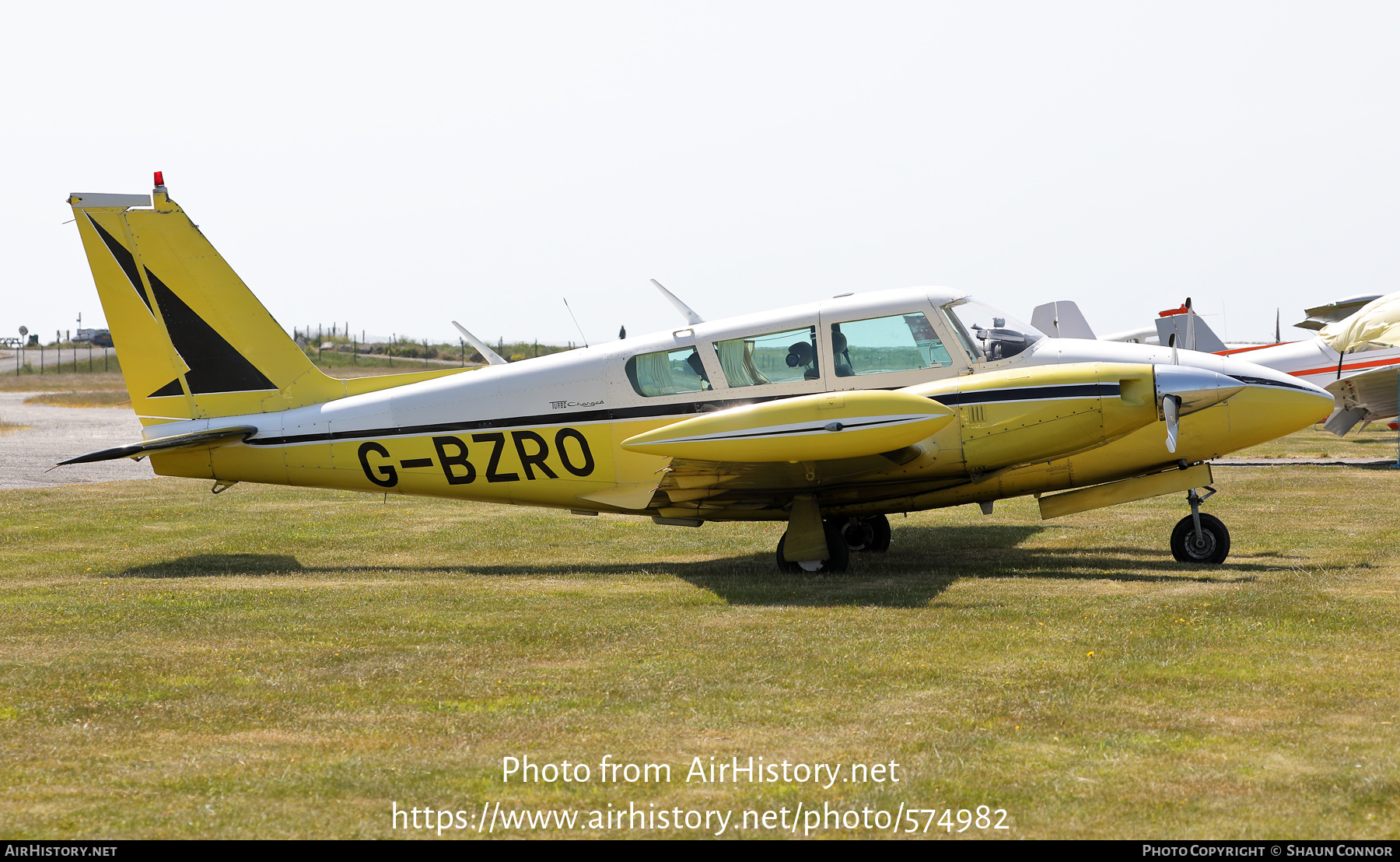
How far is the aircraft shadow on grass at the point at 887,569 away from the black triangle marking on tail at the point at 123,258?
291 cm

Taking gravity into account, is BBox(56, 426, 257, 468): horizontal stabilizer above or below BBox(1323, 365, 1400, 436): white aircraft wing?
above

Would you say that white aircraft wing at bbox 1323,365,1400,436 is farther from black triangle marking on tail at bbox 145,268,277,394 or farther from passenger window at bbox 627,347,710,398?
black triangle marking on tail at bbox 145,268,277,394

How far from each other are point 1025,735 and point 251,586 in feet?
24.8

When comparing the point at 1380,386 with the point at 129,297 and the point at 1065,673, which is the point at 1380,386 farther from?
the point at 129,297

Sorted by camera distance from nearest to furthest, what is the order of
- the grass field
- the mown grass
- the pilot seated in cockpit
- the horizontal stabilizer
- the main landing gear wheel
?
the grass field < the pilot seated in cockpit < the horizontal stabilizer < the main landing gear wheel < the mown grass

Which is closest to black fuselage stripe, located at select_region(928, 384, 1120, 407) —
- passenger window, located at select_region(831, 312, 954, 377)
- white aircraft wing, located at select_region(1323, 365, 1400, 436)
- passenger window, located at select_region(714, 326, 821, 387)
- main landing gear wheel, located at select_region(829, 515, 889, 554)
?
passenger window, located at select_region(831, 312, 954, 377)

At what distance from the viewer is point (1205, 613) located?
8453 mm

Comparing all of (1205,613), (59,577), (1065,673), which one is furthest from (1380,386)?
(59,577)

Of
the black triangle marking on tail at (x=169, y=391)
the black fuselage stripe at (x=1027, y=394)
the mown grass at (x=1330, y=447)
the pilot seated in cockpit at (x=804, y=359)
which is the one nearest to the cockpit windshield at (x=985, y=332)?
the black fuselage stripe at (x=1027, y=394)

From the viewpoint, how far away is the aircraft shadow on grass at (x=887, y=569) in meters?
10.0

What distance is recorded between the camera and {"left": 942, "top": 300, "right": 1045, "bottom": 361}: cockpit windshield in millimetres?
11070

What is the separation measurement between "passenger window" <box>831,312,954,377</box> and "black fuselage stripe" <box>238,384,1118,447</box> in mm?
569
